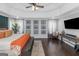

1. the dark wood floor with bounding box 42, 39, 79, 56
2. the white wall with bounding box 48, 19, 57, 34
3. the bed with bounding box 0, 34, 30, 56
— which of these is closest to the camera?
the bed with bounding box 0, 34, 30, 56

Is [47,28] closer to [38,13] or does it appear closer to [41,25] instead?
[41,25]

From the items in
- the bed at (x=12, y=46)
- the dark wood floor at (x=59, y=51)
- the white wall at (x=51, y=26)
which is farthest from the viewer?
the white wall at (x=51, y=26)

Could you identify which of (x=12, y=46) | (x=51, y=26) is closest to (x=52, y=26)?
(x=51, y=26)

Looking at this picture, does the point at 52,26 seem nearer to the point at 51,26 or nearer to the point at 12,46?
the point at 51,26

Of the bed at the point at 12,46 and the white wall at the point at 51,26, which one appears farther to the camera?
the white wall at the point at 51,26

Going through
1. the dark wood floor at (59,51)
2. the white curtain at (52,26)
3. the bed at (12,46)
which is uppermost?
the white curtain at (52,26)

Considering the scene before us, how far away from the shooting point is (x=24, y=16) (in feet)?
25.3

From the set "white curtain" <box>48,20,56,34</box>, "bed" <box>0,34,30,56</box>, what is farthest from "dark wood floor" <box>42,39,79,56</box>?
"white curtain" <box>48,20,56,34</box>

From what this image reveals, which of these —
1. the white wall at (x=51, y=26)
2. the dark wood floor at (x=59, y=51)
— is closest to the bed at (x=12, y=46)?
the dark wood floor at (x=59, y=51)

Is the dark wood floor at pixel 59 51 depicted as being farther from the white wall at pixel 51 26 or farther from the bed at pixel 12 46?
the white wall at pixel 51 26

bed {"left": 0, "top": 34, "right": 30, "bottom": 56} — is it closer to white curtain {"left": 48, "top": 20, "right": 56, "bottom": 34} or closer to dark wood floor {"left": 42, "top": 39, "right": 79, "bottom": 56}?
dark wood floor {"left": 42, "top": 39, "right": 79, "bottom": 56}

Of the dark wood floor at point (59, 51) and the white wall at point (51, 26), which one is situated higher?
the white wall at point (51, 26)

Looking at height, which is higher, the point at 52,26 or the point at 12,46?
the point at 52,26

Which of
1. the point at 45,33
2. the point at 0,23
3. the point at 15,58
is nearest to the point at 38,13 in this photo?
the point at 45,33
